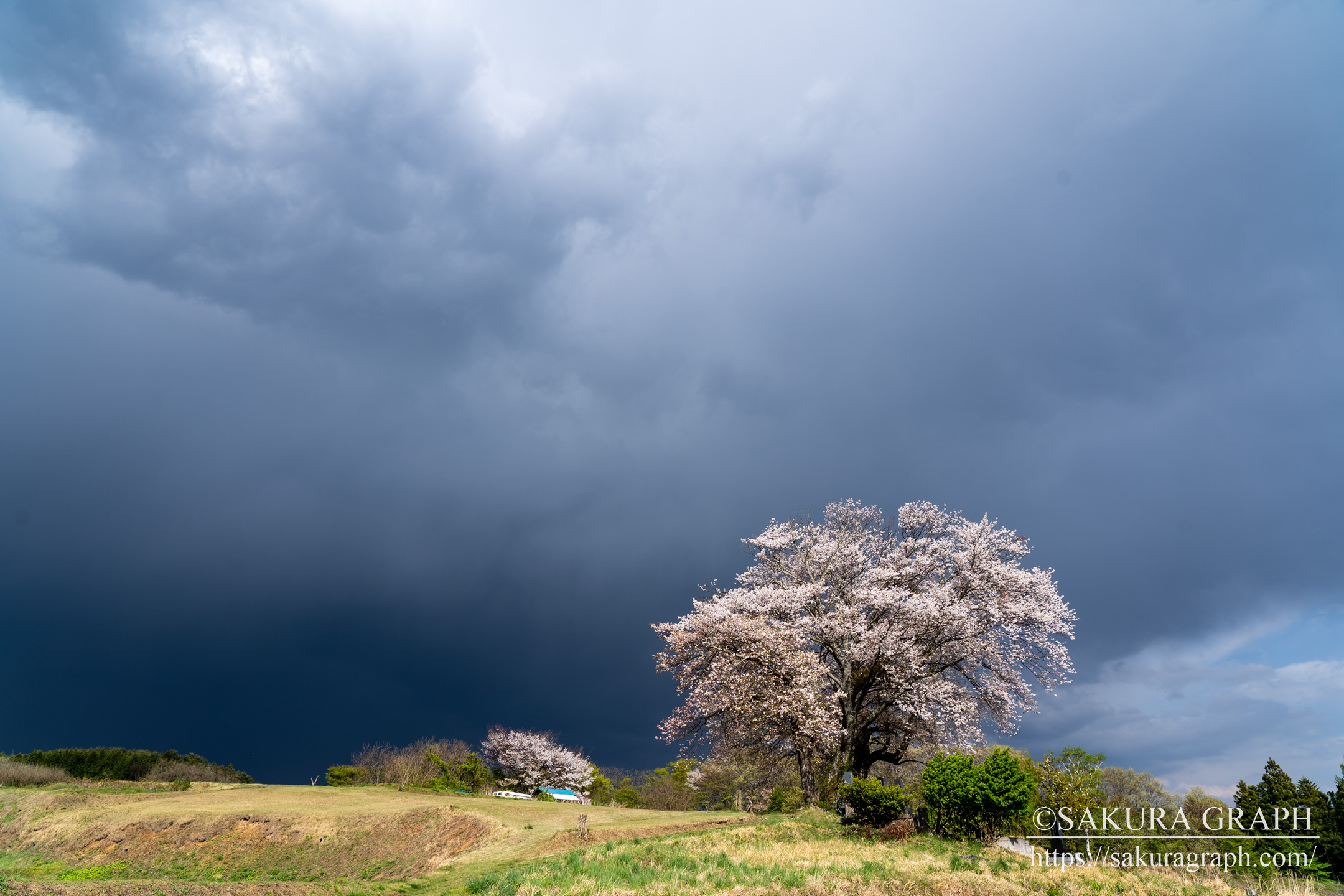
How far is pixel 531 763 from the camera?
179ft

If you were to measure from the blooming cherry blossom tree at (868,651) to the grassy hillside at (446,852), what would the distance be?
441 cm

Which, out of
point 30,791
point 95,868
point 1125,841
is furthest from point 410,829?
point 30,791

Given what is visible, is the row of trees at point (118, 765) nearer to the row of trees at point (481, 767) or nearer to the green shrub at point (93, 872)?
the row of trees at point (481, 767)

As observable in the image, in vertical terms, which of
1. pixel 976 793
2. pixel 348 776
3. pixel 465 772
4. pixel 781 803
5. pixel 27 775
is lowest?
pixel 27 775

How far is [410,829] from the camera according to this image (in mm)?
26281

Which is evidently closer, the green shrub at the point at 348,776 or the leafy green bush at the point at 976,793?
the leafy green bush at the point at 976,793

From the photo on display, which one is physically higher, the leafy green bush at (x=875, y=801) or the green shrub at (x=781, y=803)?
the leafy green bush at (x=875, y=801)

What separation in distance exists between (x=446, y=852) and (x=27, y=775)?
4213 cm

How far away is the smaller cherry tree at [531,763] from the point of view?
5416cm

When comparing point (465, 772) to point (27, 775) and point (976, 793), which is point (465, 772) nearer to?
point (27, 775)

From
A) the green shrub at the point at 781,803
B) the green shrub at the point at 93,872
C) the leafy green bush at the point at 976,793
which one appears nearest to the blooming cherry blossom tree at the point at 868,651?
the green shrub at the point at 781,803

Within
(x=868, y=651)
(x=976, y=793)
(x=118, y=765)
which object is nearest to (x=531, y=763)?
(x=118, y=765)

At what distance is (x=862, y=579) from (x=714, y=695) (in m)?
8.88

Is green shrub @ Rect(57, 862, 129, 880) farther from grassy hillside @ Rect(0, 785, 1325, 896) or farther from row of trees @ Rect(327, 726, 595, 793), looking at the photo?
row of trees @ Rect(327, 726, 595, 793)
